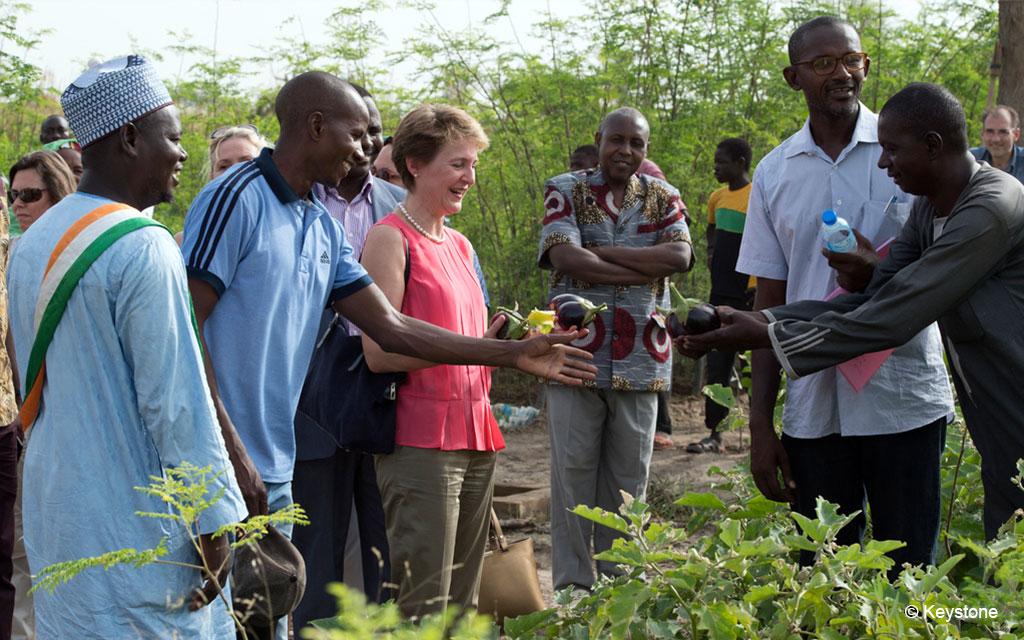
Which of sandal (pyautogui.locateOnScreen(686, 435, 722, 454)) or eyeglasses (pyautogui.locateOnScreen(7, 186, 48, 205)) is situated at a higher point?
eyeglasses (pyautogui.locateOnScreen(7, 186, 48, 205))

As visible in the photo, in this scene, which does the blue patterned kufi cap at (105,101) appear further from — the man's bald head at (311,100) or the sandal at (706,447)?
the sandal at (706,447)

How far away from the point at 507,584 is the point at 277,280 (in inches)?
80.2

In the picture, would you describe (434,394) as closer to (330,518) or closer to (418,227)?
(418,227)

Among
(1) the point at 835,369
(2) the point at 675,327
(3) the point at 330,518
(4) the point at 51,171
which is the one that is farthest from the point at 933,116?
(4) the point at 51,171

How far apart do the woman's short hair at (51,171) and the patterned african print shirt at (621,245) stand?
2.36 meters

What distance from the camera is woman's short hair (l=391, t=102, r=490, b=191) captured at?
148 inches

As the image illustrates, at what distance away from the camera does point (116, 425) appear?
223 centimetres

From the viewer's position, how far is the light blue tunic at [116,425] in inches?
86.4

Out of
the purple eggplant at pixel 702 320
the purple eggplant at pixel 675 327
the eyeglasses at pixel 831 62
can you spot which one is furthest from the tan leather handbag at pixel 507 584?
the eyeglasses at pixel 831 62

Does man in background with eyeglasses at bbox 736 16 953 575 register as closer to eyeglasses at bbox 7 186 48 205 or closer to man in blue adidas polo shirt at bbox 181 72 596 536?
man in blue adidas polo shirt at bbox 181 72 596 536

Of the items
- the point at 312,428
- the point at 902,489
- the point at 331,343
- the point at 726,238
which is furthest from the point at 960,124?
the point at 726,238

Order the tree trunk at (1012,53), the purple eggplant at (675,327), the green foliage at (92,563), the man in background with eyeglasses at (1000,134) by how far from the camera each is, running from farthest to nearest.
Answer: the tree trunk at (1012,53) < the man in background with eyeglasses at (1000,134) < the purple eggplant at (675,327) < the green foliage at (92,563)

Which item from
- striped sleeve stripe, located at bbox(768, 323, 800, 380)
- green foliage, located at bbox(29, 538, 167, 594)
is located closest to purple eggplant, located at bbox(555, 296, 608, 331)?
striped sleeve stripe, located at bbox(768, 323, 800, 380)

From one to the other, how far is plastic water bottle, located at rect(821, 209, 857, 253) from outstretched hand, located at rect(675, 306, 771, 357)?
32 centimetres
